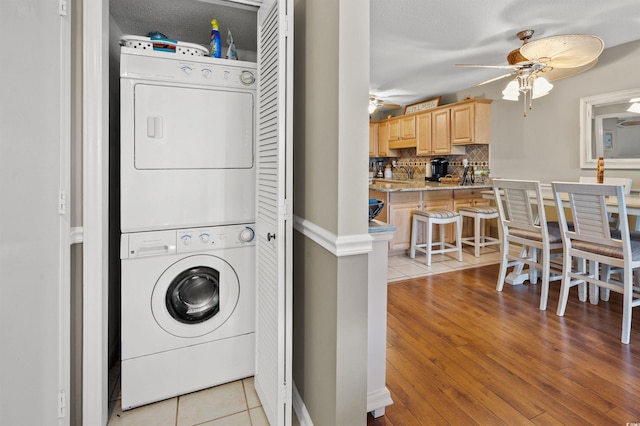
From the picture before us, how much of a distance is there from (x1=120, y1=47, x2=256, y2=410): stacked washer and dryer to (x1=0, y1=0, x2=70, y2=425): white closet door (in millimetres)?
284

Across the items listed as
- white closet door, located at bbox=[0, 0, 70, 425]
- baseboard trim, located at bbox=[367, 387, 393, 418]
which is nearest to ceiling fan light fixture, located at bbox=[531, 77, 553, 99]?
baseboard trim, located at bbox=[367, 387, 393, 418]

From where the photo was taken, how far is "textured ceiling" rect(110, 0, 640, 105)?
2.00m

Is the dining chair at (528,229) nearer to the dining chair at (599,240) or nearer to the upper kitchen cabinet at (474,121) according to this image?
the dining chair at (599,240)

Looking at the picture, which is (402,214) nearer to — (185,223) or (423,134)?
(423,134)

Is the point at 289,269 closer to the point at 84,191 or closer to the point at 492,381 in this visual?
the point at 84,191

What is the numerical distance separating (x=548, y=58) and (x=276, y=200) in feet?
8.33

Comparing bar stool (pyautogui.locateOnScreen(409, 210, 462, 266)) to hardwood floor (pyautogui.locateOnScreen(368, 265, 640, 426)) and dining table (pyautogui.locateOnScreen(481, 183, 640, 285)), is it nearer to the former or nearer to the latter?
dining table (pyautogui.locateOnScreen(481, 183, 640, 285))

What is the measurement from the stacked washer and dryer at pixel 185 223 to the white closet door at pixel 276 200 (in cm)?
23

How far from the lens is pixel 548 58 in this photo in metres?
2.54

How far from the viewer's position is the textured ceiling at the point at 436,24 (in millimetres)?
1996

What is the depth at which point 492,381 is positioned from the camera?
1802 millimetres

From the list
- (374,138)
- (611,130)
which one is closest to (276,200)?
(611,130)

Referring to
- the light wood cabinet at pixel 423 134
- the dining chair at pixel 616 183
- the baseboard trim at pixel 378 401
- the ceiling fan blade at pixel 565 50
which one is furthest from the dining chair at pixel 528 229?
the light wood cabinet at pixel 423 134

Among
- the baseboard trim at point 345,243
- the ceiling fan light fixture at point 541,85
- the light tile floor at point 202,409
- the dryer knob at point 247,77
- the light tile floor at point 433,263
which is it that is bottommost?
the light tile floor at point 202,409
